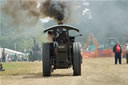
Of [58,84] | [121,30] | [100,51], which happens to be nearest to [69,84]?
[58,84]

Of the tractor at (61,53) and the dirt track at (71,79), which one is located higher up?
the tractor at (61,53)

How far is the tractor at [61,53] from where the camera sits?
48.9 ft

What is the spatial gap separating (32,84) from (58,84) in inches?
34.7

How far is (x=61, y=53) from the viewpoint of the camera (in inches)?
589

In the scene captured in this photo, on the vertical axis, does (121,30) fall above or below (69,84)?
above

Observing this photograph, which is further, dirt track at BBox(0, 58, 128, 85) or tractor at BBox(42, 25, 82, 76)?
tractor at BBox(42, 25, 82, 76)

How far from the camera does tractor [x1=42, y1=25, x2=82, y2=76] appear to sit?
14.9m

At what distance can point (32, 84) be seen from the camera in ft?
37.3

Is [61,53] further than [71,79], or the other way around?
[61,53]

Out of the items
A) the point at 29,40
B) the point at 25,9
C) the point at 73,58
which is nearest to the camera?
the point at 73,58

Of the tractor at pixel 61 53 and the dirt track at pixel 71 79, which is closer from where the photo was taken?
the dirt track at pixel 71 79

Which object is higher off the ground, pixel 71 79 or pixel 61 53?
pixel 61 53

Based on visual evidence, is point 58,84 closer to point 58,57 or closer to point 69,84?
→ point 69,84

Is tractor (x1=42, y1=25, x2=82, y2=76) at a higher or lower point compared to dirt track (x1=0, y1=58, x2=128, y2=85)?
higher
